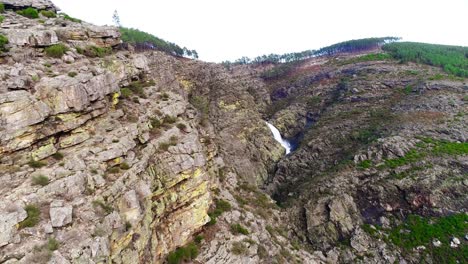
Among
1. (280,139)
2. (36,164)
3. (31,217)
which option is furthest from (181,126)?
(280,139)

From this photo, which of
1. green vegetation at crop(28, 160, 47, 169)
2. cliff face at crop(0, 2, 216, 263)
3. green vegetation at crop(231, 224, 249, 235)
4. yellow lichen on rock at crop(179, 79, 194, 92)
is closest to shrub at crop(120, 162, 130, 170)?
cliff face at crop(0, 2, 216, 263)

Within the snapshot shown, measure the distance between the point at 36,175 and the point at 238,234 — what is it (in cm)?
2110

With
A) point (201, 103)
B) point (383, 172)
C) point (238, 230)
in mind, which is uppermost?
point (201, 103)

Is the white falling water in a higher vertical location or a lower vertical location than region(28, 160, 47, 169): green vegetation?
lower

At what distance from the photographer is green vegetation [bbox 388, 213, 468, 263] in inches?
1544

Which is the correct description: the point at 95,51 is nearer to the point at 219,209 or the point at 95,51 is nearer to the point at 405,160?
the point at 219,209

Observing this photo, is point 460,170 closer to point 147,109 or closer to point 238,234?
point 238,234

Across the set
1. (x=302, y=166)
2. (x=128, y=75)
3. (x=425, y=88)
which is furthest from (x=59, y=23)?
(x=425, y=88)

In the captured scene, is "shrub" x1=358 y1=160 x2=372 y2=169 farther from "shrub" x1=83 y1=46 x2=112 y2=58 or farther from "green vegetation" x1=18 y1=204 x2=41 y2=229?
"green vegetation" x1=18 y1=204 x2=41 y2=229

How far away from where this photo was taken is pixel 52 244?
1591 cm

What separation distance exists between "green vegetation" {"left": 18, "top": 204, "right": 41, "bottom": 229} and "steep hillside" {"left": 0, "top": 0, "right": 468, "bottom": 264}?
0.05 metres

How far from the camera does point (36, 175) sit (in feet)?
63.0

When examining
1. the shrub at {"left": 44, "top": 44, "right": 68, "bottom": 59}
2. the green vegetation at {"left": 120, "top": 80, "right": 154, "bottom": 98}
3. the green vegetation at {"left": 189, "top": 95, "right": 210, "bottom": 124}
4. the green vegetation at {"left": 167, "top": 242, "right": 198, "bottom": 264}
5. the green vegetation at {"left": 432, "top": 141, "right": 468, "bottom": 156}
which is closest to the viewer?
the green vegetation at {"left": 167, "top": 242, "right": 198, "bottom": 264}

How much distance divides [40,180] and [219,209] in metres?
20.8
